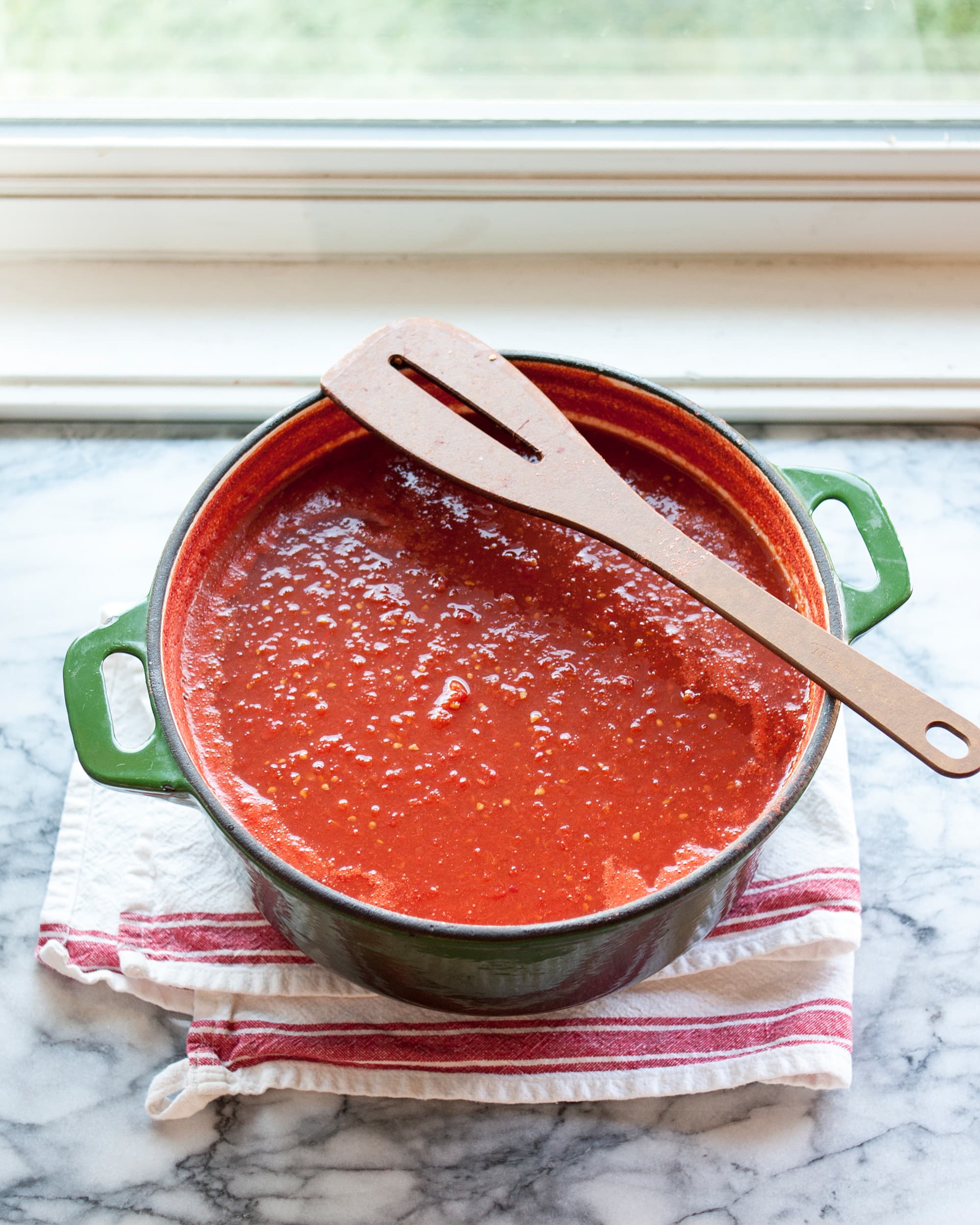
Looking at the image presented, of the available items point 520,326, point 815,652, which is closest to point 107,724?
point 815,652

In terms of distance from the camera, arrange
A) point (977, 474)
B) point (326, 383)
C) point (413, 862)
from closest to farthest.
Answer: point (413, 862) → point (326, 383) → point (977, 474)

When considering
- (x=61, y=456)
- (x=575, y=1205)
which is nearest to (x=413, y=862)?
(x=575, y=1205)

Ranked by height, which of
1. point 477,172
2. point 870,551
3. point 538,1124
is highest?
point 477,172

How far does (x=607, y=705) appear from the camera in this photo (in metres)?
0.88

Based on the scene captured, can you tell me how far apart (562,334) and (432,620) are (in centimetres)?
51

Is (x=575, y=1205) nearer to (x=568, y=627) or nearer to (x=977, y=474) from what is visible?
(x=568, y=627)

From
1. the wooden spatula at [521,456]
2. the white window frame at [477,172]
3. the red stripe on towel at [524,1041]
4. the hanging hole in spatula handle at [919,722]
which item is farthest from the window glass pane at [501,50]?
the red stripe on towel at [524,1041]

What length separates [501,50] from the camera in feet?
4.18

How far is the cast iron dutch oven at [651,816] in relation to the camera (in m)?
0.73

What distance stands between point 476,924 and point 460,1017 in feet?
0.60

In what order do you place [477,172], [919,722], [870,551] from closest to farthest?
[919,722], [870,551], [477,172]

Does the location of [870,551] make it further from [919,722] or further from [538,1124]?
[538,1124]

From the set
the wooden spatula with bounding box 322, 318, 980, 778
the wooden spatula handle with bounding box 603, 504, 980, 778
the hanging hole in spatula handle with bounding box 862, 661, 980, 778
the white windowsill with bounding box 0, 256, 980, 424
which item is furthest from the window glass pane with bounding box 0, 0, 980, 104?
the hanging hole in spatula handle with bounding box 862, 661, 980, 778

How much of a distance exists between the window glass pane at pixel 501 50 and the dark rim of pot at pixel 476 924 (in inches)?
22.8
